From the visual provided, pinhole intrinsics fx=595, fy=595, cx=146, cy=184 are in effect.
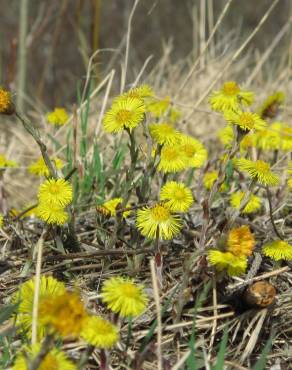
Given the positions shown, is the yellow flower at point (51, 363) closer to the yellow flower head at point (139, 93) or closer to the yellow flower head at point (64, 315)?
the yellow flower head at point (64, 315)

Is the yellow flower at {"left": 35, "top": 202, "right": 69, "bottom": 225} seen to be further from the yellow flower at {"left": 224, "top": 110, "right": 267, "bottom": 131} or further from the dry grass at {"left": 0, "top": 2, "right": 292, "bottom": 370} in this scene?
the yellow flower at {"left": 224, "top": 110, "right": 267, "bottom": 131}

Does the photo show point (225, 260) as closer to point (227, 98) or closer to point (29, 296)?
point (29, 296)

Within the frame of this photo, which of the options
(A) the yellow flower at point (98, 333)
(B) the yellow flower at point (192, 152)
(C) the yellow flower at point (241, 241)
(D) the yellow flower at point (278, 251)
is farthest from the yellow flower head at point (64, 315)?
(B) the yellow flower at point (192, 152)

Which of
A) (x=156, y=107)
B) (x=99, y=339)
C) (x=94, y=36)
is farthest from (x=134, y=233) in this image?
(x=94, y=36)

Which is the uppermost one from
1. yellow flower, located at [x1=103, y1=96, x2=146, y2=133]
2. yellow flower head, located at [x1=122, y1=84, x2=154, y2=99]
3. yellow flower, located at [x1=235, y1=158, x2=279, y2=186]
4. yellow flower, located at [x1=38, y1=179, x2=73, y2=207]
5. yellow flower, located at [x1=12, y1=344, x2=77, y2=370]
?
yellow flower head, located at [x1=122, y1=84, x2=154, y2=99]

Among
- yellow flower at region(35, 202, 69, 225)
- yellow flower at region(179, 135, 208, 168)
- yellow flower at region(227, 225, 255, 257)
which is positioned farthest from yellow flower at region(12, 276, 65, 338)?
yellow flower at region(179, 135, 208, 168)

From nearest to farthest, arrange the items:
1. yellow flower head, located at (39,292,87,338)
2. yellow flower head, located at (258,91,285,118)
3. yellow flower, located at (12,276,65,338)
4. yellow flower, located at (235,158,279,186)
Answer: yellow flower head, located at (39,292,87,338)
yellow flower, located at (12,276,65,338)
yellow flower, located at (235,158,279,186)
yellow flower head, located at (258,91,285,118)
